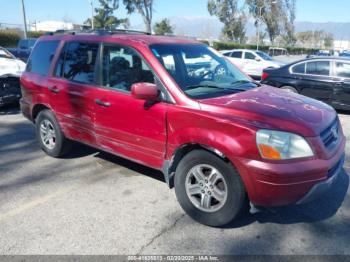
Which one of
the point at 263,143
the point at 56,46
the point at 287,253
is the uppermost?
the point at 56,46

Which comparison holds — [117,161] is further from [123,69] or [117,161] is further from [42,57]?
[42,57]

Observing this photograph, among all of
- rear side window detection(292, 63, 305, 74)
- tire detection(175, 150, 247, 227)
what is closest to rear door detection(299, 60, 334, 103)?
rear side window detection(292, 63, 305, 74)

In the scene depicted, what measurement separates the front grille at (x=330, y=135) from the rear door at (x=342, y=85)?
5757mm

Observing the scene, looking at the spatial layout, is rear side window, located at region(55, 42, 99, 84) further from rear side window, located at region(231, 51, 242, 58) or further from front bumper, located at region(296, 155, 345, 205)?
rear side window, located at region(231, 51, 242, 58)

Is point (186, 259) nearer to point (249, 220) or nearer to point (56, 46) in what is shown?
point (249, 220)

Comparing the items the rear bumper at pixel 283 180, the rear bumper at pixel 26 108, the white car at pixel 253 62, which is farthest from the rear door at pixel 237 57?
the rear bumper at pixel 283 180

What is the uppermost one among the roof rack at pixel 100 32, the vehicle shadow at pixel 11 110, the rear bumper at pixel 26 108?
the roof rack at pixel 100 32

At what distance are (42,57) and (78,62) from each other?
96 cm

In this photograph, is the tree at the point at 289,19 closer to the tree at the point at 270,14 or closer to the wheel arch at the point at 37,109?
the tree at the point at 270,14

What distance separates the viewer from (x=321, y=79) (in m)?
9.29

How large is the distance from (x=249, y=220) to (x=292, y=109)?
1.20 m

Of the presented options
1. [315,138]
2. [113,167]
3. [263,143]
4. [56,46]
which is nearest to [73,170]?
[113,167]

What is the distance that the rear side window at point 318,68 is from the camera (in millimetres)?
9328

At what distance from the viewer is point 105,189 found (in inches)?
169
